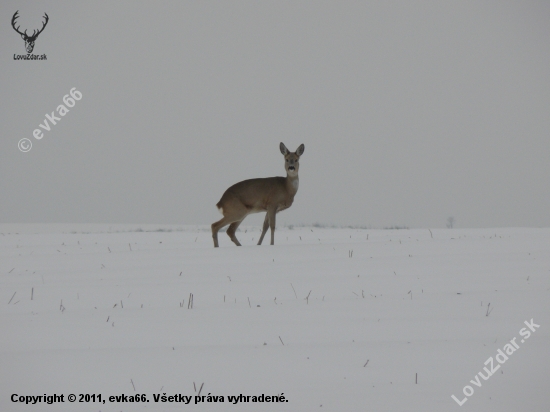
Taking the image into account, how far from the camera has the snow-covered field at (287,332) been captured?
3500mm

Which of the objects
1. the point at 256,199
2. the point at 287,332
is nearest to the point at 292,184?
the point at 256,199

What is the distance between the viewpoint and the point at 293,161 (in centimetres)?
1098

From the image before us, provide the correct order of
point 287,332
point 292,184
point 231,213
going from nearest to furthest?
point 287,332 → point 231,213 → point 292,184

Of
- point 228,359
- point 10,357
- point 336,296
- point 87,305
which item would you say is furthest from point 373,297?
point 10,357

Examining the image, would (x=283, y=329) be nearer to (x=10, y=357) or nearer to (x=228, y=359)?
(x=228, y=359)

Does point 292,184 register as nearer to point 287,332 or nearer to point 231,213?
point 231,213

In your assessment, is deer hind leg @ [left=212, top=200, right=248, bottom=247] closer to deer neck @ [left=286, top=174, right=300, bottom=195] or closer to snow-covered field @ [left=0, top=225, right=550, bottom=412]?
deer neck @ [left=286, top=174, right=300, bottom=195]

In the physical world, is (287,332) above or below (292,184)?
below

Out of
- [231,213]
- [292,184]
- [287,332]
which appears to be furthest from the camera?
[292,184]

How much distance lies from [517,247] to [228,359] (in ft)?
21.4

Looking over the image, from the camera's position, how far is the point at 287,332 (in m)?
4.51

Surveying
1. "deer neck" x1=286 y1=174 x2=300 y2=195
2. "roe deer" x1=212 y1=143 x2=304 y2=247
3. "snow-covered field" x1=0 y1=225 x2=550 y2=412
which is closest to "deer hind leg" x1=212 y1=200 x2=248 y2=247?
"roe deer" x1=212 y1=143 x2=304 y2=247

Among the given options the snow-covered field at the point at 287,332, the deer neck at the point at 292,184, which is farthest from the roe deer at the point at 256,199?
the snow-covered field at the point at 287,332

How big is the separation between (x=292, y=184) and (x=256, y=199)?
733mm
